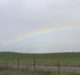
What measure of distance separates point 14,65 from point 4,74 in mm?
756

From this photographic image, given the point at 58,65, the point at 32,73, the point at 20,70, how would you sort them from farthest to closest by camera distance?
the point at 20,70, the point at 32,73, the point at 58,65

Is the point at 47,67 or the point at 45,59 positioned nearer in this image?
the point at 47,67

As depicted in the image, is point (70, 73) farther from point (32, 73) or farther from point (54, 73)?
point (32, 73)

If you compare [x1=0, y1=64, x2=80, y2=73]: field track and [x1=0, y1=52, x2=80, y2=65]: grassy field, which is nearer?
[x1=0, y1=64, x2=80, y2=73]: field track

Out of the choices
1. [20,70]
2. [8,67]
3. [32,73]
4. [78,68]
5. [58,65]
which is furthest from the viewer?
[8,67]

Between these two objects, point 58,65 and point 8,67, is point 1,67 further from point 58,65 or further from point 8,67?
point 58,65

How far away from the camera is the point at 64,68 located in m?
13.3

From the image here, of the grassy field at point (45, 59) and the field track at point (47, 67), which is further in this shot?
the grassy field at point (45, 59)

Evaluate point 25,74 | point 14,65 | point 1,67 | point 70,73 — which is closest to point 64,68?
point 70,73

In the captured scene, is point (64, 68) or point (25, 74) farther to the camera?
point (25, 74)

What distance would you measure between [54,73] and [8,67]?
167 inches

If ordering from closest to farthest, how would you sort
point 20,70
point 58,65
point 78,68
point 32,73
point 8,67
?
point 78,68
point 58,65
point 32,73
point 20,70
point 8,67

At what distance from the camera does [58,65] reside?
13727 mm

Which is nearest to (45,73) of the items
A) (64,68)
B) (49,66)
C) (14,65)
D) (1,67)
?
(49,66)
